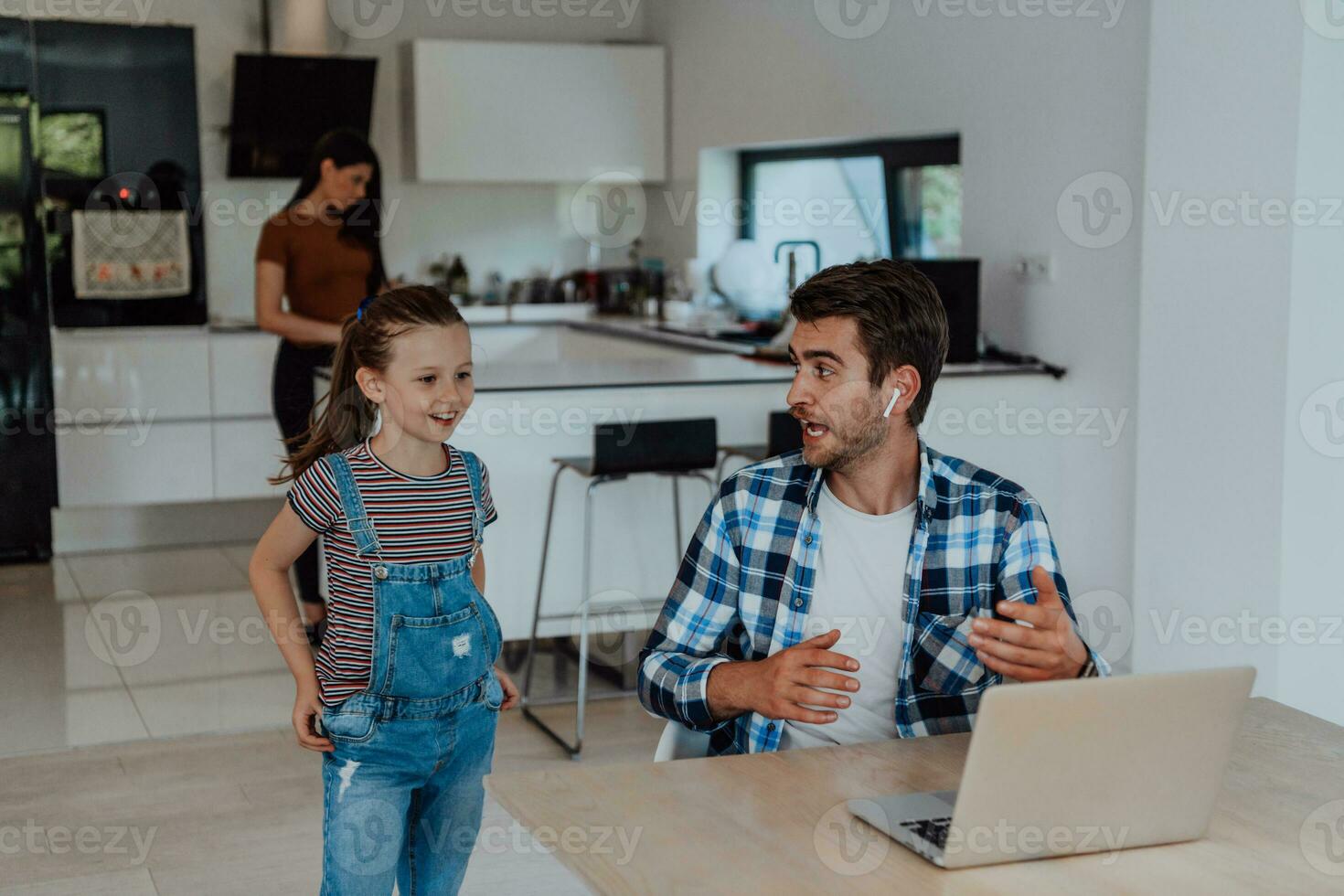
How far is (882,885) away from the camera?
121 centimetres

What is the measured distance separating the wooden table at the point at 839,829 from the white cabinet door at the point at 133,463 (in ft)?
14.6

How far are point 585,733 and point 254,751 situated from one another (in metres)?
0.81

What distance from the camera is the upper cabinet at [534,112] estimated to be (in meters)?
6.10

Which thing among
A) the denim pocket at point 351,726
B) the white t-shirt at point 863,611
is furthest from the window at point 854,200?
the denim pocket at point 351,726

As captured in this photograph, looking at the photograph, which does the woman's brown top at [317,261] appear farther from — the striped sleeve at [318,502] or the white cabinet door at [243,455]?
the striped sleeve at [318,502]

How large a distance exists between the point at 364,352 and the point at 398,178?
456 cm

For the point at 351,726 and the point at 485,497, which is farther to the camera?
the point at 485,497

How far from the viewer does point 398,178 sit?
642cm

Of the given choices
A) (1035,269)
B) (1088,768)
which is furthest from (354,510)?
(1035,269)

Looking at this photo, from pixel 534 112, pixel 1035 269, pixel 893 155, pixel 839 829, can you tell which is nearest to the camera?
pixel 839 829

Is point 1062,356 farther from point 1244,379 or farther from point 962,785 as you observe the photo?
point 962,785

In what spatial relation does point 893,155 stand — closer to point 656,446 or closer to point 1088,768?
point 656,446

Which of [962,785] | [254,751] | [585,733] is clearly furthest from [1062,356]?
[962,785]

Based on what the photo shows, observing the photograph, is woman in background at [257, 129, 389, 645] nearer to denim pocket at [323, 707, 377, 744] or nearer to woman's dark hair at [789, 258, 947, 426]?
denim pocket at [323, 707, 377, 744]
